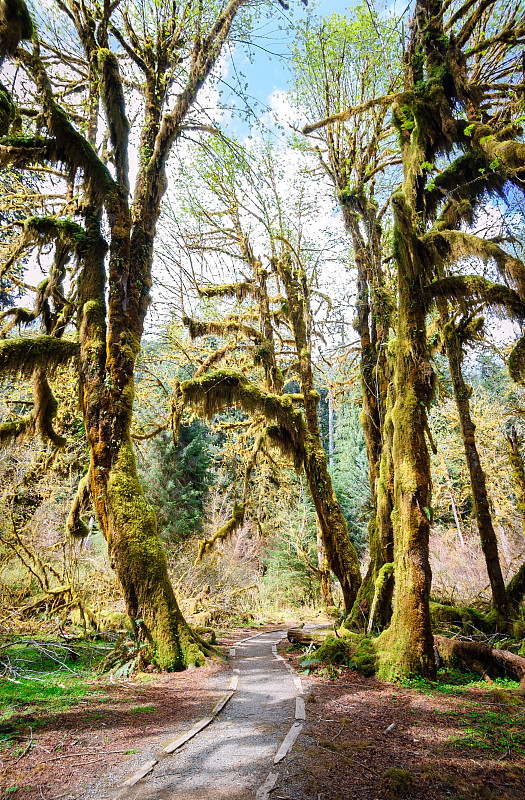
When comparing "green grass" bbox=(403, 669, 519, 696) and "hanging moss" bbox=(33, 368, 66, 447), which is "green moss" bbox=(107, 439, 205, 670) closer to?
"hanging moss" bbox=(33, 368, 66, 447)

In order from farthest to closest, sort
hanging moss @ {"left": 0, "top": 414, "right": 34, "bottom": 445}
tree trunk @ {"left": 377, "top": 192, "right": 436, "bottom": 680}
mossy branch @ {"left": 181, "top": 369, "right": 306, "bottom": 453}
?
mossy branch @ {"left": 181, "top": 369, "right": 306, "bottom": 453}, hanging moss @ {"left": 0, "top": 414, "right": 34, "bottom": 445}, tree trunk @ {"left": 377, "top": 192, "right": 436, "bottom": 680}

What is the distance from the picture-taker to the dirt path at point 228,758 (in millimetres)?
2621

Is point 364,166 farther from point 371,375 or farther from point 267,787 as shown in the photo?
point 267,787

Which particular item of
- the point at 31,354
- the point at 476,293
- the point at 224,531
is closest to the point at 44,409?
the point at 31,354

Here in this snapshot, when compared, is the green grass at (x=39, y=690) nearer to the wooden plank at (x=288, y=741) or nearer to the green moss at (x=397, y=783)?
the wooden plank at (x=288, y=741)

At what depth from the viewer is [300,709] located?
4336 millimetres

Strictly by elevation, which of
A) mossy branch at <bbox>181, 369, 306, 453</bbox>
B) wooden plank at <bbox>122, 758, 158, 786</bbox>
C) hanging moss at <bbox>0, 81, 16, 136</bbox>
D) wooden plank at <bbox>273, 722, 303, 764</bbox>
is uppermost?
hanging moss at <bbox>0, 81, 16, 136</bbox>

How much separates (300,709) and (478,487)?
5.80 metres

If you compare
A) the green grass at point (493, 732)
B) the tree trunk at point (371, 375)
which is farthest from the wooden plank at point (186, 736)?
the tree trunk at point (371, 375)

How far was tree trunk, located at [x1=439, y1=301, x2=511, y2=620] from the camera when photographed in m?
7.87

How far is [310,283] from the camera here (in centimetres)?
1341

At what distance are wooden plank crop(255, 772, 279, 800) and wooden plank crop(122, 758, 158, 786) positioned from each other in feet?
2.77

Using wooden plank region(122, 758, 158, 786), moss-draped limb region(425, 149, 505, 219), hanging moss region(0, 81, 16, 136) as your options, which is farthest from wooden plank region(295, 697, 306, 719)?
moss-draped limb region(425, 149, 505, 219)

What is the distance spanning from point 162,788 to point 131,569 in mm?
4054
